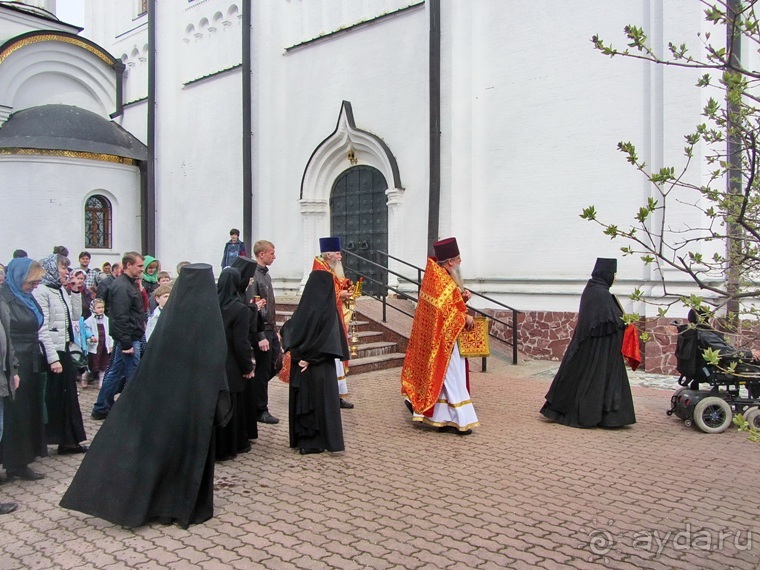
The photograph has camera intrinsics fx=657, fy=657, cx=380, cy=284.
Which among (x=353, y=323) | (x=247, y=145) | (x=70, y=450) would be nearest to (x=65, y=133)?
(x=247, y=145)

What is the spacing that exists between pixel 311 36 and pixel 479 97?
506 cm

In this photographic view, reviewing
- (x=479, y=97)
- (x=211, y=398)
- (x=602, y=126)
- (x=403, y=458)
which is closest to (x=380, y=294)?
(x=479, y=97)

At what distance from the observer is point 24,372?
16.9 feet

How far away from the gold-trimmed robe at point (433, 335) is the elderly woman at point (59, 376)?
3185 millimetres

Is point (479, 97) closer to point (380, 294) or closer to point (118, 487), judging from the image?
point (380, 294)

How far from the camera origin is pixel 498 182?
11.8m

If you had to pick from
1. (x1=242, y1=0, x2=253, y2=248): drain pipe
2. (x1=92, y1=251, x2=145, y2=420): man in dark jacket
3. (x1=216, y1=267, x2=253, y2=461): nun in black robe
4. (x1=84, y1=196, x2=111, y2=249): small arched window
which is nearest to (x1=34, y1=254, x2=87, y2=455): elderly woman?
(x1=92, y1=251, x2=145, y2=420): man in dark jacket

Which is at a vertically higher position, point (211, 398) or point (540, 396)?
point (211, 398)

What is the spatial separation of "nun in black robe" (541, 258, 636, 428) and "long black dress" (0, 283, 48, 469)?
4883 millimetres

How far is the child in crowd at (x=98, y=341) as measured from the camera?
8594 mm

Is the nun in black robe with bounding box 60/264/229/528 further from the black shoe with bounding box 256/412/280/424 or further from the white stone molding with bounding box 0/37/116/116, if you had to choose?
the white stone molding with bounding box 0/37/116/116

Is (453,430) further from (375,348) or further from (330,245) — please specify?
(375,348)

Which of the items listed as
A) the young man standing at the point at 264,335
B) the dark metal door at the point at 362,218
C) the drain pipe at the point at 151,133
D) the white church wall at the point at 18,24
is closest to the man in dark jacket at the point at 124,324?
the young man standing at the point at 264,335

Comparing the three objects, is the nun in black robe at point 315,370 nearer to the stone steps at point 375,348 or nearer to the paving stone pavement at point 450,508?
the paving stone pavement at point 450,508
